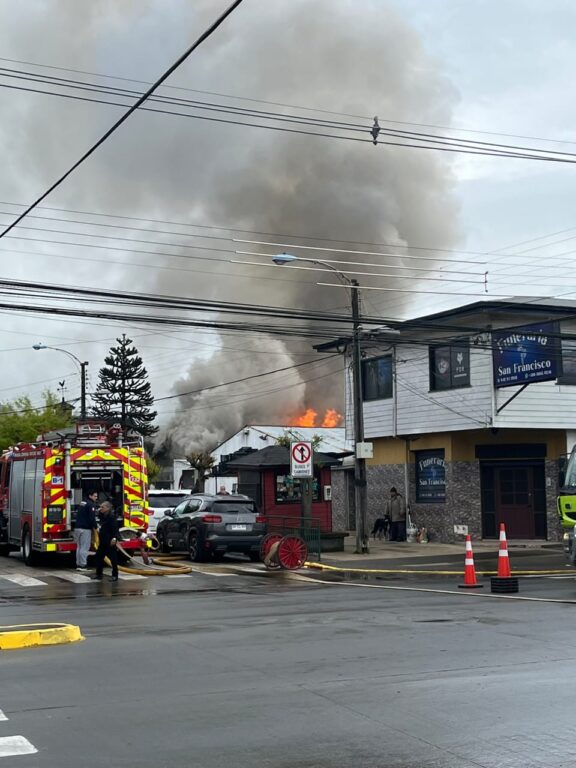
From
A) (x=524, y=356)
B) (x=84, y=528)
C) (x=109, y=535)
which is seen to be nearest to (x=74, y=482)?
(x=84, y=528)

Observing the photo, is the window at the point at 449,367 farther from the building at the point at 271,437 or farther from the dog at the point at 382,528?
the building at the point at 271,437

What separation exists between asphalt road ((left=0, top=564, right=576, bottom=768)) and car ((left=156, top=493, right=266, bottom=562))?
7.70m

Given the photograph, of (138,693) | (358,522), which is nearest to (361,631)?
(138,693)

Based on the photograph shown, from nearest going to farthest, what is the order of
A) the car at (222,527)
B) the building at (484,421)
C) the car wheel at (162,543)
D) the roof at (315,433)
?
the car at (222,527) → the car wheel at (162,543) → the building at (484,421) → the roof at (315,433)

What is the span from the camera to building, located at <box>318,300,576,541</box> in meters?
27.7

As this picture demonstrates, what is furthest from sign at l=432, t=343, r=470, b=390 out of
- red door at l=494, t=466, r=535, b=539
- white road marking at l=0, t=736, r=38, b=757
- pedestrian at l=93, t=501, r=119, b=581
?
white road marking at l=0, t=736, r=38, b=757

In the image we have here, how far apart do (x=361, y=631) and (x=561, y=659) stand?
2.59m

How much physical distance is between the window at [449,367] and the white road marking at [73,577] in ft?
43.2

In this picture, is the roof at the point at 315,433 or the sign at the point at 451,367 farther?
the roof at the point at 315,433

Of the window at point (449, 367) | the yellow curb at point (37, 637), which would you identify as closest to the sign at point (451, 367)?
the window at point (449, 367)

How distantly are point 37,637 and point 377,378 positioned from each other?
76.0ft

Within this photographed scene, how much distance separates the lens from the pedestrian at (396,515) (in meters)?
30.0

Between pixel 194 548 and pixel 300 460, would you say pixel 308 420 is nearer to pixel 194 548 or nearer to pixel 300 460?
pixel 300 460

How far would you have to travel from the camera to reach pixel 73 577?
62.8 feet
